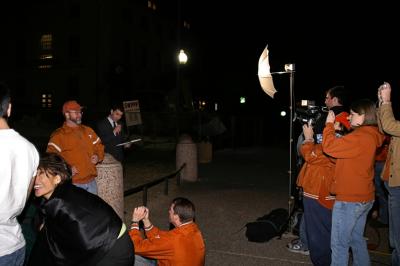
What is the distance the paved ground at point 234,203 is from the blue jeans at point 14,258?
9.84 ft

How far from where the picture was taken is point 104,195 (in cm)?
582

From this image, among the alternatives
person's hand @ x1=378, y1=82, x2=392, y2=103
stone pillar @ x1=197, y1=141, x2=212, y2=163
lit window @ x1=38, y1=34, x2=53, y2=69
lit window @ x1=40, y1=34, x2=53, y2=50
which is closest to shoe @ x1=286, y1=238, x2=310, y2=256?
person's hand @ x1=378, y1=82, x2=392, y2=103

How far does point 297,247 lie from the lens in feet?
18.4

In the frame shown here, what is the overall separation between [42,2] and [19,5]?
3271 mm

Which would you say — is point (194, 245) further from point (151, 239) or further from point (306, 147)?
point (306, 147)

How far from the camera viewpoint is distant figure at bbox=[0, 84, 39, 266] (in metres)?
2.47

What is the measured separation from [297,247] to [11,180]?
166 inches

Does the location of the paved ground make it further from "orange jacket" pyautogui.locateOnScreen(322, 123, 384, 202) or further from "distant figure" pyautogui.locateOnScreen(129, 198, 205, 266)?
"distant figure" pyautogui.locateOnScreen(129, 198, 205, 266)

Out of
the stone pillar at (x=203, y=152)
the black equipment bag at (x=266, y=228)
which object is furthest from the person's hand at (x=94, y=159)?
the stone pillar at (x=203, y=152)

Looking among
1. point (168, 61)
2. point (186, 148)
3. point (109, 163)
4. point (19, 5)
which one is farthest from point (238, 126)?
point (19, 5)

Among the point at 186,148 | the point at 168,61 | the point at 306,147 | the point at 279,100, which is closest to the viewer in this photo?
the point at 306,147

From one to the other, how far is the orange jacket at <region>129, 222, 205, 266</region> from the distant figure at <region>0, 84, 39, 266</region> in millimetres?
1104

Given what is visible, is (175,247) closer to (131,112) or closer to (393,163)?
(393,163)

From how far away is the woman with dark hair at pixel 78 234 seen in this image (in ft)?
7.95
